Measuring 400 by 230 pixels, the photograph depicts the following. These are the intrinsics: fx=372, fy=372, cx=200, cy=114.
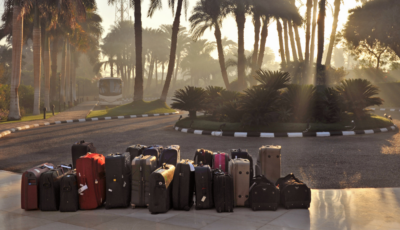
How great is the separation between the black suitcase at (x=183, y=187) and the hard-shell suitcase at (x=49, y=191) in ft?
5.80

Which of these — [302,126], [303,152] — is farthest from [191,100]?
[303,152]

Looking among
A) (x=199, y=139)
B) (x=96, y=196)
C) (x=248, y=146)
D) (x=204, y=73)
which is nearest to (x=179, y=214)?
(x=96, y=196)

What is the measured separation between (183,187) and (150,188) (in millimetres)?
502

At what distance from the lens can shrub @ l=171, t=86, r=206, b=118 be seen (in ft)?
65.9

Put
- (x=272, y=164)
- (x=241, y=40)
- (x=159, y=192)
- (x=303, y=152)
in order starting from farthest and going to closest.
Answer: (x=241, y=40), (x=303, y=152), (x=272, y=164), (x=159, y=192)

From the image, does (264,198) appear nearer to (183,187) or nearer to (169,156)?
(183,187)

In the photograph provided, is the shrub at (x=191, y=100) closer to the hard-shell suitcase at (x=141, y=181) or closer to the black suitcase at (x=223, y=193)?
the hard-shell suitcase at (x=141, y=181)

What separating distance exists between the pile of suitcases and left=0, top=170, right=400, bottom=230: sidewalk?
123 mm

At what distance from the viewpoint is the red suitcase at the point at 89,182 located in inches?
221

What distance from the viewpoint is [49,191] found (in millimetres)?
5562

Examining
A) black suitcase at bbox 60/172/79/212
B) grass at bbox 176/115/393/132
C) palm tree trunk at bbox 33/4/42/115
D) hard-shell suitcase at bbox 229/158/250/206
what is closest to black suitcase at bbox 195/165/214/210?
hard-shell suitcase at bbox 229/158/250/206

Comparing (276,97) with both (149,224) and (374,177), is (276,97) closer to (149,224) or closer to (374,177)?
(374,177)

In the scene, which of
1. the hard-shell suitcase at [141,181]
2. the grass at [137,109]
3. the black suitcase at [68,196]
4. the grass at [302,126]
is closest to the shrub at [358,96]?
the grass at [302,126]

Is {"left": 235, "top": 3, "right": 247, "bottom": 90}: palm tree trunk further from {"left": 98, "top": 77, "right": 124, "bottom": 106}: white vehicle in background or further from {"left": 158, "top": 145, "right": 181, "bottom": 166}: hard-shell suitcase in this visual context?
{"left": 158, "top": 145, "right": 181, "bottom": 166}: hard-shell suitcase
